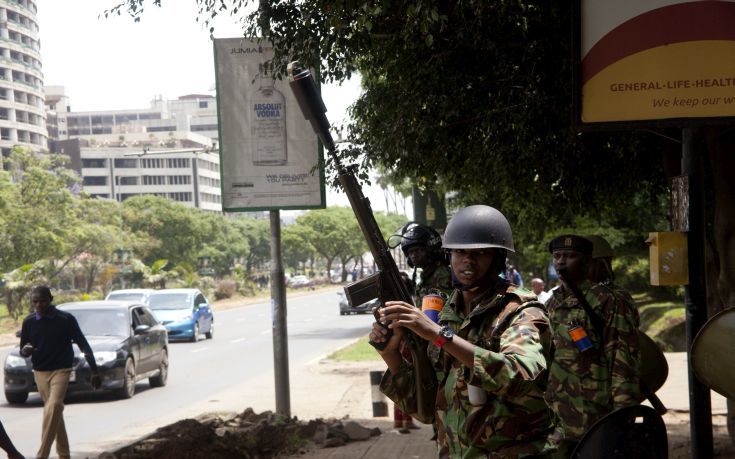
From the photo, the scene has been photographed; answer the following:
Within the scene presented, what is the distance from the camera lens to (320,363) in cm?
1997

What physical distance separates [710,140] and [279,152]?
183 inches

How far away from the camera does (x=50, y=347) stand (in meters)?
9.42

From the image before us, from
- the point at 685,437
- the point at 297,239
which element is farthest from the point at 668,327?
the point at 297,239

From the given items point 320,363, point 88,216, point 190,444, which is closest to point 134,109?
point 88,216

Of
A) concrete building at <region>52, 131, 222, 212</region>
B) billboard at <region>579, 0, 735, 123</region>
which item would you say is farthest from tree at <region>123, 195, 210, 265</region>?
billboard at <region>579, 0, 735, 123</region>

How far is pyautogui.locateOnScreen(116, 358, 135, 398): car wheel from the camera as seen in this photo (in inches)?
587

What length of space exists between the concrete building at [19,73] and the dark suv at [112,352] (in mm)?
49512

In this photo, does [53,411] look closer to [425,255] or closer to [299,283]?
[425,255]

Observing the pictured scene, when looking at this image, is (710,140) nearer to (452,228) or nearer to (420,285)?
(420,285)

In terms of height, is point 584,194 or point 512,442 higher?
point 584,194

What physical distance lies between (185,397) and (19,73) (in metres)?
62.8

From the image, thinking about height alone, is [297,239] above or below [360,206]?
below

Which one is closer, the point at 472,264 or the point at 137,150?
the point at 472,264

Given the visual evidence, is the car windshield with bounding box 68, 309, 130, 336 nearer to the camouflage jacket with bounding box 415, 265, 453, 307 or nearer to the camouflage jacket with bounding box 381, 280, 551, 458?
the camouflage jacket with bounding box 415, 265, 453, 307
